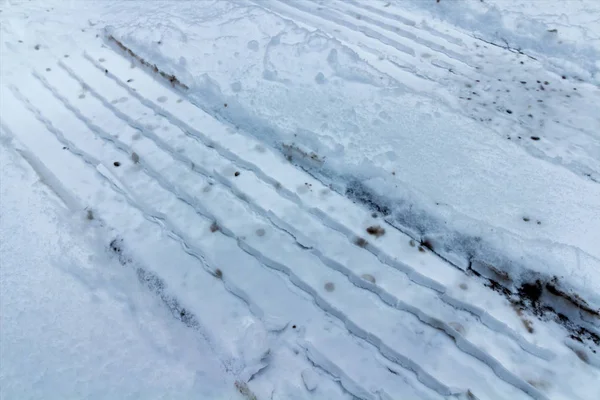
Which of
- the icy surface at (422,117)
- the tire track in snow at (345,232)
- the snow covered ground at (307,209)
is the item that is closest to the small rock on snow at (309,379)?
the snow covered ground at (307,209)

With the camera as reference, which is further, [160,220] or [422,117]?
[422,117]

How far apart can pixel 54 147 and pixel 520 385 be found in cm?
279

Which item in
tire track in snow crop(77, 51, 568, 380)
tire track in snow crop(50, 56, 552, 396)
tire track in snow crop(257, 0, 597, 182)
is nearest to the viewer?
tire track in snow crop(50, 56, 552, 396)

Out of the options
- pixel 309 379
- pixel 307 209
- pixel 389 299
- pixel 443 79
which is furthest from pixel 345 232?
pixel 443 79

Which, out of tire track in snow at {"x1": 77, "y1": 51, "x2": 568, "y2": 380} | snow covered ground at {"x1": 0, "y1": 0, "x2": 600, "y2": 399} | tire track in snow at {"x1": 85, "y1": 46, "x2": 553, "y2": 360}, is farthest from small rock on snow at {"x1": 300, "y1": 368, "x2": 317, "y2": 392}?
tire track in snow at {"x1": 85, "y1": 46, "x2": 553, "y2": 360}

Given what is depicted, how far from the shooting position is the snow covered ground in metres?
1.73

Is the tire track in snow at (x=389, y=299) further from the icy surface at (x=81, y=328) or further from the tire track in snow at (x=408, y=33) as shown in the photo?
the tire track in snow at (x=408, y=33)

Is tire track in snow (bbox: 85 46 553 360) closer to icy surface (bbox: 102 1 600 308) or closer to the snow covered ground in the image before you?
the snow covered ground

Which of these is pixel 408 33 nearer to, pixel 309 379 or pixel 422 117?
pixel 422 117

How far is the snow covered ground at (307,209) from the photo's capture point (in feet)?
5.68

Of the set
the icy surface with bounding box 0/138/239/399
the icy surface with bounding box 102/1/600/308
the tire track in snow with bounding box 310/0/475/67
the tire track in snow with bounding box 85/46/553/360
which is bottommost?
the icy surface with bounding box 0/138/239/399

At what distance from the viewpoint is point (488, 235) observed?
199cm

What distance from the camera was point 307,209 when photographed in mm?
2207

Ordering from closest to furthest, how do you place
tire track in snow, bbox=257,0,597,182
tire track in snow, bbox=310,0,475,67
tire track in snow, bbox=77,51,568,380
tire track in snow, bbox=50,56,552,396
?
tire track in snow, bbox=50,56,552,396
tire track in snow, bbox=77,51,568,380
tire track in snow, bbox=257,0,597,182
tire track in snow, bbox=310,0,475,67
